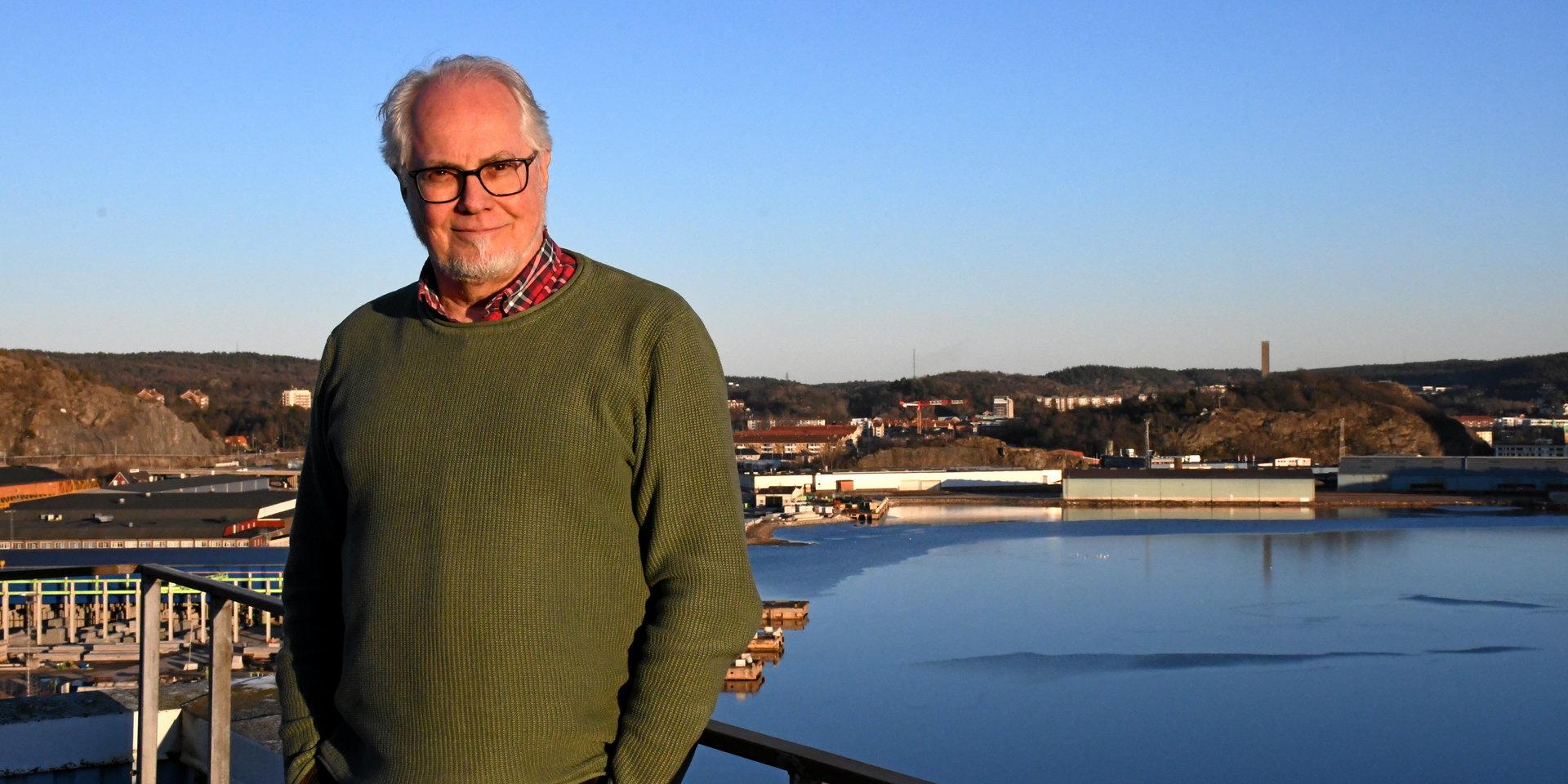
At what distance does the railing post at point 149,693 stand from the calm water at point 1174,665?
4.47 meters

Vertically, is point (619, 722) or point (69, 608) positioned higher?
point (619, 722)

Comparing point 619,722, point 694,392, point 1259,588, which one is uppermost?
point 694,392

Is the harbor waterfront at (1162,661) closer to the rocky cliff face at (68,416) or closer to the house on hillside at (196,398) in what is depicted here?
the rocky cliff face at (68,416)

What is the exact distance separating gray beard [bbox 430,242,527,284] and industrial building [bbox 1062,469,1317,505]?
34.9 metres

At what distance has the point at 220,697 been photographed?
1.81m

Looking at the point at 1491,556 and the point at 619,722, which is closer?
the point at 619,722

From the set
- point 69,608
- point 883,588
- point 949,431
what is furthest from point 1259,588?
point 949,431

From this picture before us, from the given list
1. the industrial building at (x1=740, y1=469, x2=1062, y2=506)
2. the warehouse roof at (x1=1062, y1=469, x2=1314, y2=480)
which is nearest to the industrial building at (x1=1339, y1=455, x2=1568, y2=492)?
the warehouse roof at (x1=1062, y1=469, x2=1314, y2=480)

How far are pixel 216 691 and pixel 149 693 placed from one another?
0.29 m

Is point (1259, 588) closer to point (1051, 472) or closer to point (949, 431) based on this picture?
point (1051, 472)

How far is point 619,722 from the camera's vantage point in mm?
915

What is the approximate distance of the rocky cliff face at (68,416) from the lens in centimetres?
3719

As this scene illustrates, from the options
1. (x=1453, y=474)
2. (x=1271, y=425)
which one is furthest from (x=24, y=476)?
(x=1271, y=425)

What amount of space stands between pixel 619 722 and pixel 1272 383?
54681 millimetres
